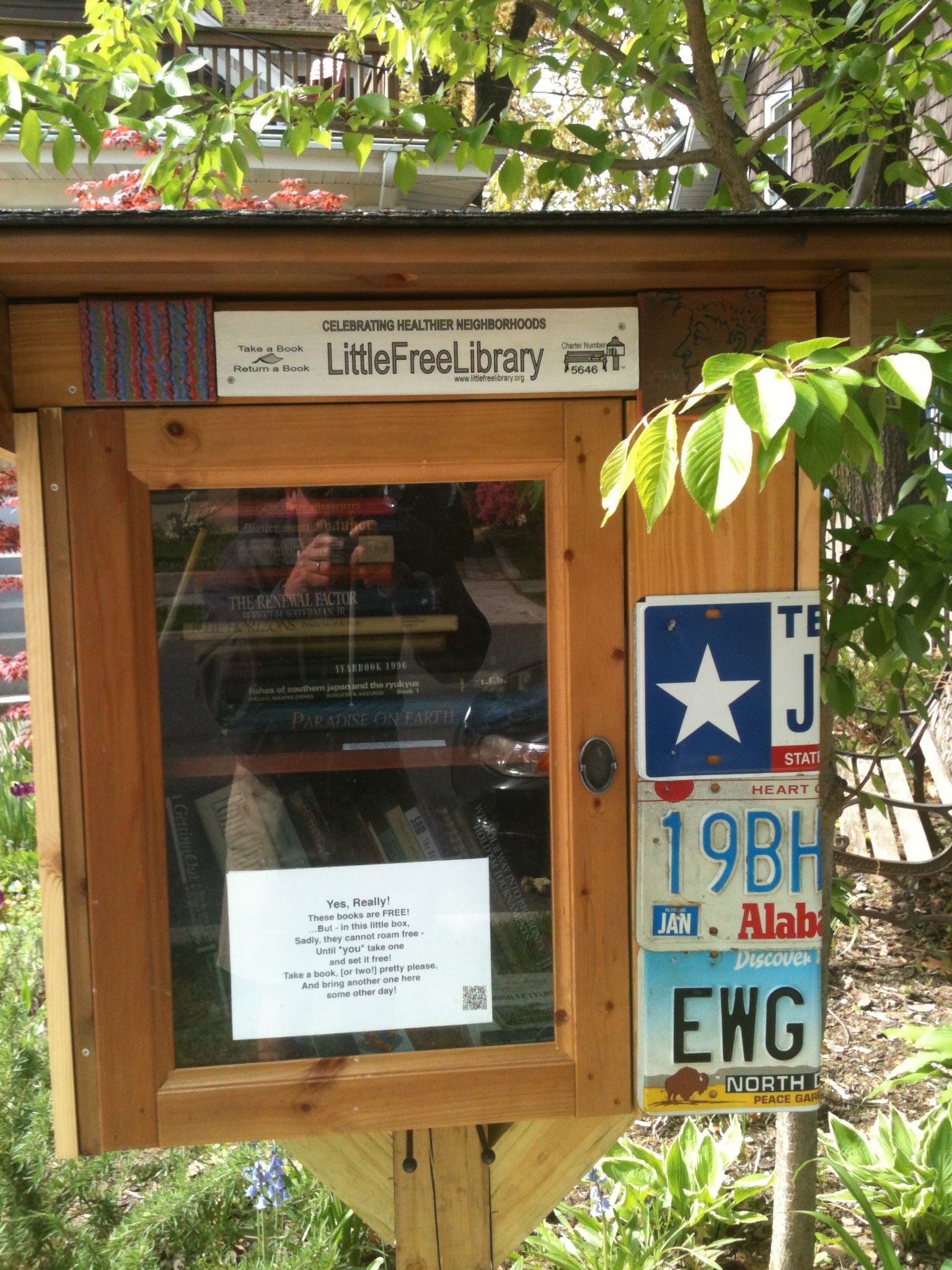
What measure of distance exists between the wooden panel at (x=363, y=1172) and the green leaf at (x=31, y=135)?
2.00 m

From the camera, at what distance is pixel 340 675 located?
6.28ft

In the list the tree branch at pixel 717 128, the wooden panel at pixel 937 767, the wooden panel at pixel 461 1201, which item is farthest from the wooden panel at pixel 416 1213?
the wooden panel at pixel 937 767

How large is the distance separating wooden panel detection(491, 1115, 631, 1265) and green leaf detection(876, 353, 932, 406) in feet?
4.95

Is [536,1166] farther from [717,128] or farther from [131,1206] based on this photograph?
[717,128]

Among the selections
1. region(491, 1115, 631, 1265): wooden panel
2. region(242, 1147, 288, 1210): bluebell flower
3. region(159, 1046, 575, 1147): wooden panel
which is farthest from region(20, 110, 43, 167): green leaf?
region(242, 1147, 288, 1210): bluebell flower

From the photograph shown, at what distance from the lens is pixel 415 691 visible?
1.93 metres

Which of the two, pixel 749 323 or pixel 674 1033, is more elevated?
pixel 749 323

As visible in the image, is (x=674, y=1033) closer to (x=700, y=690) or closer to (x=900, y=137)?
(x=700, y=690)

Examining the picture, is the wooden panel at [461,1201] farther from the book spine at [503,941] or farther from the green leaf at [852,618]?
the green leaf at [852,618]

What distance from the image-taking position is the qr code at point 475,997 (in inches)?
75.1

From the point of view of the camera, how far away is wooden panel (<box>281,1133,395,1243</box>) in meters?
2.13

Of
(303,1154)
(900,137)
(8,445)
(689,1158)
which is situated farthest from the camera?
(900,137)

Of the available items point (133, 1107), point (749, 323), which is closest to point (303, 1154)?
point (133, 1107)

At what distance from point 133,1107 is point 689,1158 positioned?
1.79 metres
